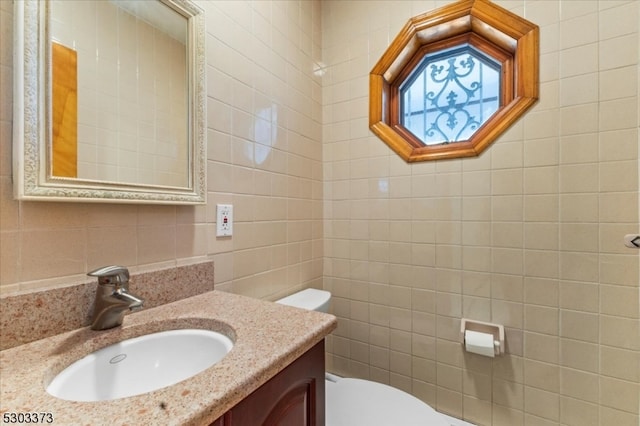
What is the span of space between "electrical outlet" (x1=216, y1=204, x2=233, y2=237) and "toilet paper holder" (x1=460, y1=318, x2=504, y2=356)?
1.15 metres

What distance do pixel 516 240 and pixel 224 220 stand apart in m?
1.26

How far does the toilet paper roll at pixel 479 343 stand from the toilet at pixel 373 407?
32cm

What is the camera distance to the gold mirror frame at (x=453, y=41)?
4.06 ft

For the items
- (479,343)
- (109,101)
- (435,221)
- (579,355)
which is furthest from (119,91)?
(579,355)

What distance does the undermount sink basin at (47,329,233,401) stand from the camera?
590 millimetres

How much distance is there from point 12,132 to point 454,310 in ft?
5.48

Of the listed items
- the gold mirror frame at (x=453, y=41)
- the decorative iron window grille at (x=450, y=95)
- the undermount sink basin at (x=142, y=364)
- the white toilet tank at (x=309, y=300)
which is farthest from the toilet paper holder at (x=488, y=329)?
the undermount sink basin at (x=142, y=364)

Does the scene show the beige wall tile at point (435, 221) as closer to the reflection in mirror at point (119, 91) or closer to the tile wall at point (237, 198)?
the tile wall at point (237, 198)

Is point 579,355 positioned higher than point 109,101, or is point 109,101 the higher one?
point 109,101

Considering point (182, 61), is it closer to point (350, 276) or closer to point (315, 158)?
point (315, 158)

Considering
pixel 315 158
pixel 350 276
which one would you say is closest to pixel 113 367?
pixel 350 276

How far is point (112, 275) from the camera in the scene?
→ 0.69 m

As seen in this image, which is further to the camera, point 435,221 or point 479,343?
point 435,221

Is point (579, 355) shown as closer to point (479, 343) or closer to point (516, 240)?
point (479, 343)
